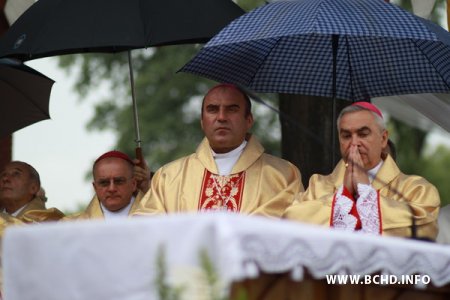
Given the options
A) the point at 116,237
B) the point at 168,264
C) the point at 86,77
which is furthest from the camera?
the point at 86,77

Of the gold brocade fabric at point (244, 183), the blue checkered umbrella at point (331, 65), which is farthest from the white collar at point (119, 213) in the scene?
the blue checkered umbrella at point (331, 65)

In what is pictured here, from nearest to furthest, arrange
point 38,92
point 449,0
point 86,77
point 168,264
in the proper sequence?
point 168,264
point 449,0
point 38,92
point 86,77

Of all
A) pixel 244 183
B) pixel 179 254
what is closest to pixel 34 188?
pixel 244 183

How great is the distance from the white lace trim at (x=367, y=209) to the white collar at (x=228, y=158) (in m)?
1.21

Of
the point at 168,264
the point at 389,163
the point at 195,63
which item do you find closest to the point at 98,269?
the point at 168,264

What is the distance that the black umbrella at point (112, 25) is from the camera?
6.95 metres

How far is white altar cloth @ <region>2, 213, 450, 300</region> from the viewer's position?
144 inches

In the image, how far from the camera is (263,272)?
409cm

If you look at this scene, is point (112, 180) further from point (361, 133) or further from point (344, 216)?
point (344, 216)

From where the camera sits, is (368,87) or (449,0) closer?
(368,87)

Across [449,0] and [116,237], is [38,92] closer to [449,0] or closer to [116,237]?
[449,0]

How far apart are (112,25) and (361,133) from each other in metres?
1.67

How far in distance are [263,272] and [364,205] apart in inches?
73.5

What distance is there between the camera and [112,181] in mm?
7238
